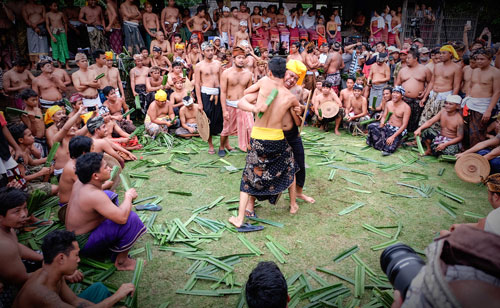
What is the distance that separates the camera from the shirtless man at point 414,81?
7.00 m

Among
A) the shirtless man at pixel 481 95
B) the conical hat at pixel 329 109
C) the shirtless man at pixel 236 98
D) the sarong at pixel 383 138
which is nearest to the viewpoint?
the shirtless man at pixel 481 95

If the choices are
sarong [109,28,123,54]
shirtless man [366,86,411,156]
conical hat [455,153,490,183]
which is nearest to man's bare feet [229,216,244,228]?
conical hat [455,153,490,183]

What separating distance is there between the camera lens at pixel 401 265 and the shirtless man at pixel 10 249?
8.34 feet

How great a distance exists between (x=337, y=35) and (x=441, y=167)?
934 cm

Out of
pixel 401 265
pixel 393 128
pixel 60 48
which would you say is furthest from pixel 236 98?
pixel 60 48

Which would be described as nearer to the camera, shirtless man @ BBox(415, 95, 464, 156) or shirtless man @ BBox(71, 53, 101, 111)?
shirtless man @ BBox(415, 95, 464, 156)

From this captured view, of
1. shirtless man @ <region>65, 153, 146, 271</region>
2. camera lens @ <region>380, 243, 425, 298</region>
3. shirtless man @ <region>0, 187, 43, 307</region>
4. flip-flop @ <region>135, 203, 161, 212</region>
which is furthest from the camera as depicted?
flip-flop @ <region>135, 203, 161, 212</region>

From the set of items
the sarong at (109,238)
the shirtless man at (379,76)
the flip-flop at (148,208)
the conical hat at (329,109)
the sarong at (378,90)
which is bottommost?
the flip-flop at (148,208)

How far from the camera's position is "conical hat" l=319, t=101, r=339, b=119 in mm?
7605

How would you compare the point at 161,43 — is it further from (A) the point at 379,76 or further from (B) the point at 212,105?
(A) the point at 379,76

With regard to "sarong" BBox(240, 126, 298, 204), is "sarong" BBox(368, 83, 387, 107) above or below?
above

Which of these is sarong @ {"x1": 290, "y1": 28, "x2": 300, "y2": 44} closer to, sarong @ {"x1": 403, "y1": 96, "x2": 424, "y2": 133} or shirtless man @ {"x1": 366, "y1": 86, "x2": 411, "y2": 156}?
sarong @ {"x1": 403, "y1": 96, "x2": 424, "y2": 133}

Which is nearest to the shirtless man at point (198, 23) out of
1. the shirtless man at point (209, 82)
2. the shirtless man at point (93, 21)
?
the shirtless man at point (93, 21)

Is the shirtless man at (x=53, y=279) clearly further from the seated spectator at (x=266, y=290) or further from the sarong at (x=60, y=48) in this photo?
the sarong at (x=60, y=48)
